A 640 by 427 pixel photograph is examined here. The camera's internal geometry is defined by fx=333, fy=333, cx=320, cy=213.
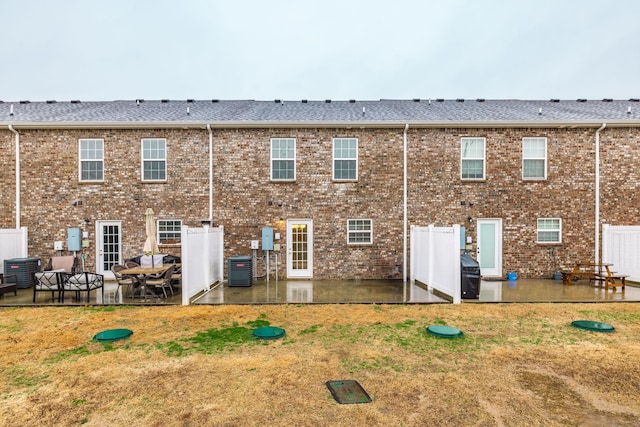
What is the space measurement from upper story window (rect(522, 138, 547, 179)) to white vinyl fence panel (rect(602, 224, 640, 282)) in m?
2.87

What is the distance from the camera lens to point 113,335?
6125 millimetres

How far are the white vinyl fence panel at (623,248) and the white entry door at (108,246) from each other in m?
17.0

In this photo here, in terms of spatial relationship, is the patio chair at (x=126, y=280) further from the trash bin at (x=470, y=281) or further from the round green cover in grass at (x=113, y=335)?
the trash bin at (x=470, y=281)

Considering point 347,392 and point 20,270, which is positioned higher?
point 20,270

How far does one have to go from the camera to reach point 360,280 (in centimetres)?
1147

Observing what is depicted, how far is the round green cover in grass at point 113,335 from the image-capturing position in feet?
19.8

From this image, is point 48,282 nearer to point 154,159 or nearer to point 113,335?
point 113,335

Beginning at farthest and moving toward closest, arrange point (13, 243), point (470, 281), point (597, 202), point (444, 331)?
point (597, 202)
point (13, 243)
point (470, 281)
point (444, 331)

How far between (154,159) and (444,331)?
10801 mm

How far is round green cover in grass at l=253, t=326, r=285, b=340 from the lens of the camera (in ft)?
20.0

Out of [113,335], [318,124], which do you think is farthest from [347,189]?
[113,335]

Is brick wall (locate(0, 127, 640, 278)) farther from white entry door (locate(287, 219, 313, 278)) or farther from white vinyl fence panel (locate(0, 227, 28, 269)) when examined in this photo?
white vinyl fence panel (locate(0, 227, 28, 269))
